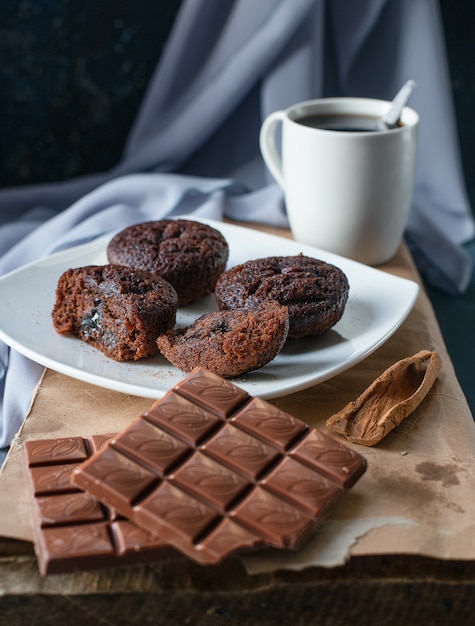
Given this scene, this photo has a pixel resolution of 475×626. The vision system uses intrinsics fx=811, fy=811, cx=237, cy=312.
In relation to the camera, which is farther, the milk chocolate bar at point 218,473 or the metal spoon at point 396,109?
the metal spoon at point 396,109

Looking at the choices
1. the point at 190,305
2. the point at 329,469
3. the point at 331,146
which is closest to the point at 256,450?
the point at 329,469

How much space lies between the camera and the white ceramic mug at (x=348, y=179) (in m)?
2.08

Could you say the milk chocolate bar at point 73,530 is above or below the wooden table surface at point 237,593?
above

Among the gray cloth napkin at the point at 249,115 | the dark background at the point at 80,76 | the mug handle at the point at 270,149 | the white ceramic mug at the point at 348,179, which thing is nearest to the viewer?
the white ceramic mug at the point at 348,179

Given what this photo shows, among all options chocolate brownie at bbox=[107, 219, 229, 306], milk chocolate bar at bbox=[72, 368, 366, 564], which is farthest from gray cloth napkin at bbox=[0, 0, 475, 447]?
milk chocolate bar at bbox=[72, 368, 366, 564]

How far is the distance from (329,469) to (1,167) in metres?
2.10

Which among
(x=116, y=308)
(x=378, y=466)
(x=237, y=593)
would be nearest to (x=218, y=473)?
(x=237, y=593)

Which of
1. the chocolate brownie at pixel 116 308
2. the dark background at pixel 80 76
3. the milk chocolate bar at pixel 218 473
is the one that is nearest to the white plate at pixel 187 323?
the chocolate brownie at pixel 116 308

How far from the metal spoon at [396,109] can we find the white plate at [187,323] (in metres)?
0.43

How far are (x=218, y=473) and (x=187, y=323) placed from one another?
0.59 meters

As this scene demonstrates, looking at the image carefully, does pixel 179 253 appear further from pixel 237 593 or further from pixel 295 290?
pixel 237 593

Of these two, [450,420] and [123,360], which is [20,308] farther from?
[450,420]

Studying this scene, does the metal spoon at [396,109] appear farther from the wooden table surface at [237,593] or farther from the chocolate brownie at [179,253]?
the wooden table surface at [237,593]

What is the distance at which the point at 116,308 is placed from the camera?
5.47ft
